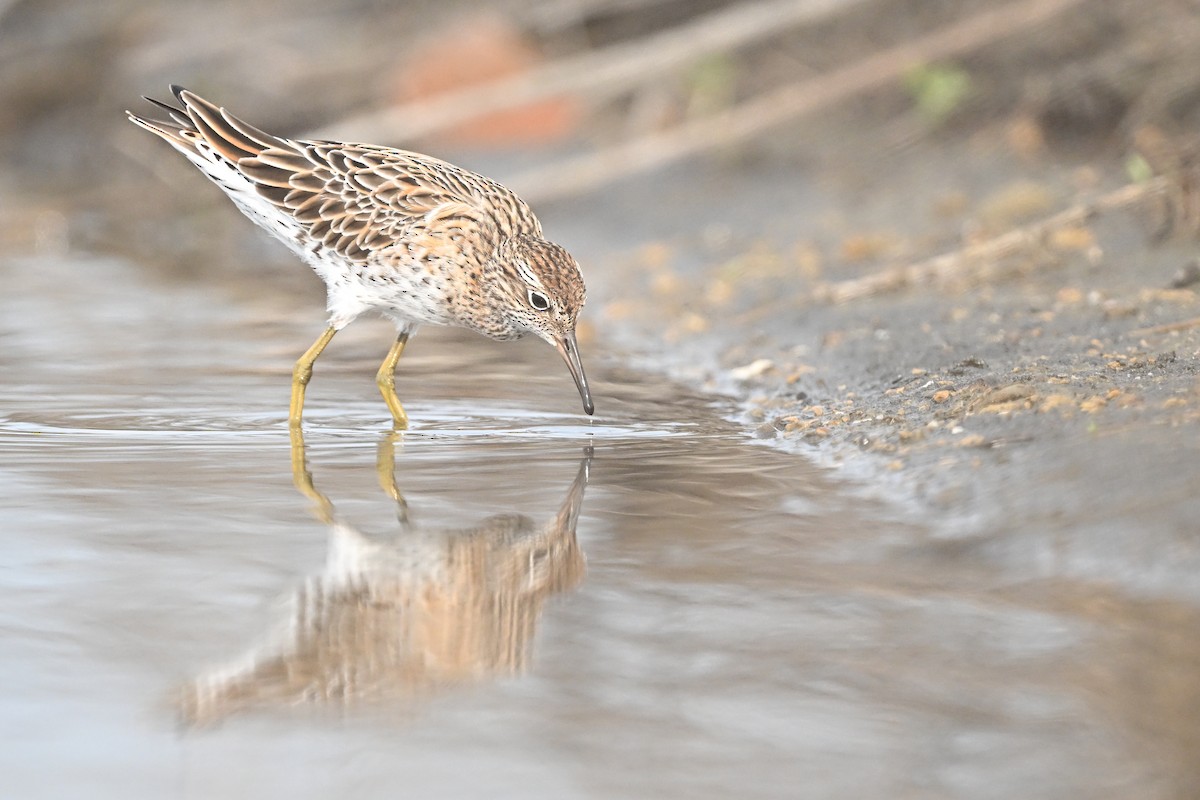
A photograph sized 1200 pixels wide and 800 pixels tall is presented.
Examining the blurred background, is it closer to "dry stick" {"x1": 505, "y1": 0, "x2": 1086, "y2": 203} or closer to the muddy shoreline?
"dry stick" {"x1": 505, "y1": 0, "x2": 1086, "y2": 203}

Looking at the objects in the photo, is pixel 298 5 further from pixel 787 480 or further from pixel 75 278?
pixel 787 480

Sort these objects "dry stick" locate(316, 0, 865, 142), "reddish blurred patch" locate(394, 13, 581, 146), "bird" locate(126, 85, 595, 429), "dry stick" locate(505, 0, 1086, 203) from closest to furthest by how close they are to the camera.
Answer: "bird" locate(126, 85, 595, 429) → "dry stick" locate(505, 0, 1086, 203) → "dry stick" locate(316, 0, 865, 142) → "reddish blurred patch" locate(394, 13, 581, 146)

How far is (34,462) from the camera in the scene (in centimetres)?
627

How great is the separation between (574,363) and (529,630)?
2884mm

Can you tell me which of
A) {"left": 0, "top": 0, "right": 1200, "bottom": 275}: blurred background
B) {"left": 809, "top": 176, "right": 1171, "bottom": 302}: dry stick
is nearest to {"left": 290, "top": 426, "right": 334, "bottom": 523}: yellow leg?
{"left": 809, "top": 176, "right": 1171, "bottom": 302}: dry stick

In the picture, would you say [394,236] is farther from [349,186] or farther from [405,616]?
[405,616]

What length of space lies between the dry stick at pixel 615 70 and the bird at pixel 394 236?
4.01m

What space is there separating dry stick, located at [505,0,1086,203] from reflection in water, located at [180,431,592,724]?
6223 millimetres

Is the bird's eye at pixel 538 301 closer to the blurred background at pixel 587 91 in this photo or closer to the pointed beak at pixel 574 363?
the pointed beak at pixel 574 363

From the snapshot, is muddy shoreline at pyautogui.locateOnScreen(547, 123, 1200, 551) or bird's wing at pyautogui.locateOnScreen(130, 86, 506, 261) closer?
muddy shoreline at pyautogui.locateOnScreen(547, 123, 1200, 551)

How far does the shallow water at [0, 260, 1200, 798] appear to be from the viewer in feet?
11.4

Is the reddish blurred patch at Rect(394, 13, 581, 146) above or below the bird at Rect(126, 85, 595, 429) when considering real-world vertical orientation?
above

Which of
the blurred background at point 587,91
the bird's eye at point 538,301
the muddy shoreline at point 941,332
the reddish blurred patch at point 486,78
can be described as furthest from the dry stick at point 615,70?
the bird's eye at point 538,301

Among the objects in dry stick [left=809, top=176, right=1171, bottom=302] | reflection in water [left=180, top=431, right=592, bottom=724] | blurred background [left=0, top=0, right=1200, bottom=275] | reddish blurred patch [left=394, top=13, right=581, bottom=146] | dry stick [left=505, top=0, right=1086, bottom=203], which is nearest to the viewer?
reflection in water [left=180, top=431, right=592, bottom=724]
